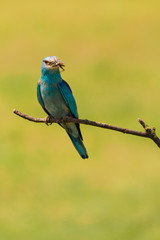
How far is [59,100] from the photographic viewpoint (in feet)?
14.1

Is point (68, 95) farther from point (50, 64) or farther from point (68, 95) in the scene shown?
point (50, 64)

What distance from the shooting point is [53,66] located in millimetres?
3854

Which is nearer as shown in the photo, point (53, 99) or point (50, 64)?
point (50, 64)

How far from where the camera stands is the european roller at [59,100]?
13.8ft

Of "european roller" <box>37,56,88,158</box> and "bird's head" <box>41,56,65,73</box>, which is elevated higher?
"bird's head" <box>41,56,65,73</box>

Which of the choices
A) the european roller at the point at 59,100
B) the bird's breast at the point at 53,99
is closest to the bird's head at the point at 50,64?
the european roller at the point at 59,100

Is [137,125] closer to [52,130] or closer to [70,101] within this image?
[52,130]

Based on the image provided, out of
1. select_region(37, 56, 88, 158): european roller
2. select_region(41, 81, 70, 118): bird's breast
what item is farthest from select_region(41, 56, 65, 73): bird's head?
select_region(41, 81, 70, 118): bird's breast

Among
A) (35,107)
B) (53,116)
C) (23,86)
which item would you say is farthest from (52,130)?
(53,116)

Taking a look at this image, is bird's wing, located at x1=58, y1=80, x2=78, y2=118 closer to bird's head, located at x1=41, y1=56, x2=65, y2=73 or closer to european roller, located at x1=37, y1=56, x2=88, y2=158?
european roller, located at x1=37, y1=56, x2=88, y2=158

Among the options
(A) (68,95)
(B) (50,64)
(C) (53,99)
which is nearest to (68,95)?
(A) (68,95)

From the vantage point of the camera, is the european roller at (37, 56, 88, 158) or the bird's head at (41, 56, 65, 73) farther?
the european roller at (37, 56, 88, 158)

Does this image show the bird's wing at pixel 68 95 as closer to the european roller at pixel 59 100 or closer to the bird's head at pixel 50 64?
the european roller at pixel 59 100

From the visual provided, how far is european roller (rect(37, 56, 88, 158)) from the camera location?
421 centimetres
